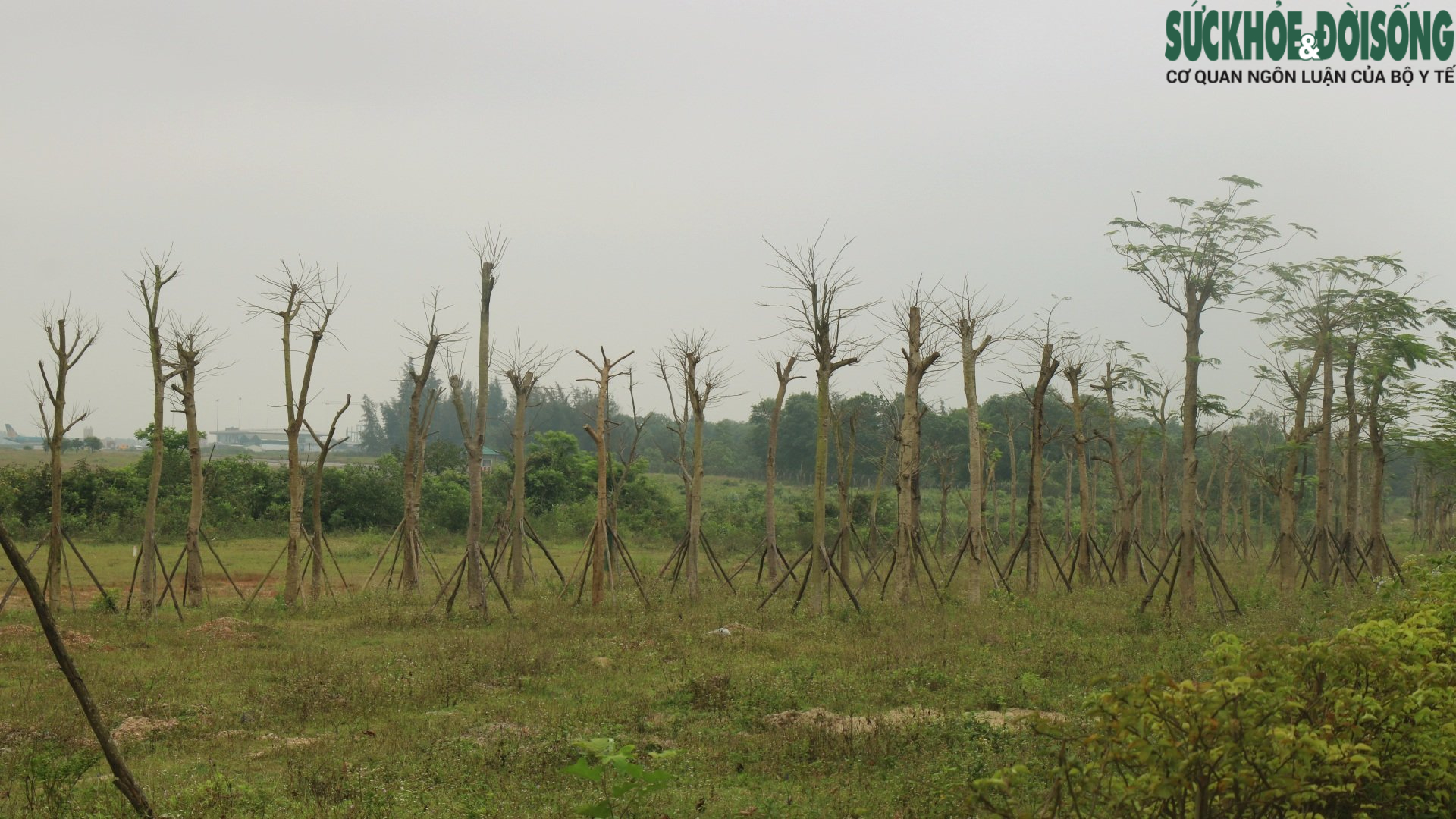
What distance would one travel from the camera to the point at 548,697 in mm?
10680

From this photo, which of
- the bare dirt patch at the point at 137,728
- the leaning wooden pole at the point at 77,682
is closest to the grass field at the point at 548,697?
the bare dirt patch at the point at 137,728

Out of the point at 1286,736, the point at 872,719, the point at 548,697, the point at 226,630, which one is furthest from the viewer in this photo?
the point at 226,630

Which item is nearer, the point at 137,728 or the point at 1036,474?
the point at 137,728

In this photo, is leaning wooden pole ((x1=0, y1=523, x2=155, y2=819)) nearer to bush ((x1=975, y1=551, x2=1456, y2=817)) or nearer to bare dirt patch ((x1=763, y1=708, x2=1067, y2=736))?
bush ((x1=975, y1=551, x2=1456, y2=817))

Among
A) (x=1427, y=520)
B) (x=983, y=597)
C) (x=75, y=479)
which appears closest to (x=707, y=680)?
(x=983, y=597)

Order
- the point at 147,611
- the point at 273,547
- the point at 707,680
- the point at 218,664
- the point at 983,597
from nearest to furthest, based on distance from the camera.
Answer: the point at 707,680 → the point at 218,664 → the point at 147,611 → the point at 983,597 → the point at 273,547

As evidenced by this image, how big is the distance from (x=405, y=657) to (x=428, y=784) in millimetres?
5531

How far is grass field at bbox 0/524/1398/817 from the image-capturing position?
714 cm

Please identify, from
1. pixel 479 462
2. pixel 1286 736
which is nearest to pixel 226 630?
pixel 479 462

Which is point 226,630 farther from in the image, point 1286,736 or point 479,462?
point 1286,736

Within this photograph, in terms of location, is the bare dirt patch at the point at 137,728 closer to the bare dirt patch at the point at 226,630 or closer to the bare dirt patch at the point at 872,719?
the bare dirt patch at the point at 226,630

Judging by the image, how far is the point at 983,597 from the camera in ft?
63.3

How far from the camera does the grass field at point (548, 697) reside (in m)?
7.14

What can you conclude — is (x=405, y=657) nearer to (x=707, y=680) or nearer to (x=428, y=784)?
(x=707, y=680)
